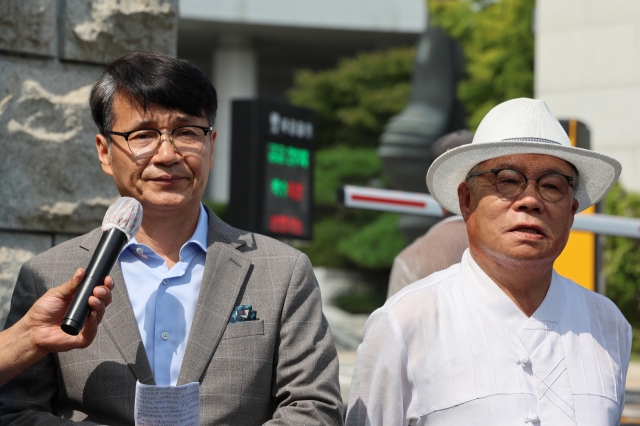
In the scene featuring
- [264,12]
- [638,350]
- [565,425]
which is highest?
[264,12]

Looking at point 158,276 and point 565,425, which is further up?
point 158,276

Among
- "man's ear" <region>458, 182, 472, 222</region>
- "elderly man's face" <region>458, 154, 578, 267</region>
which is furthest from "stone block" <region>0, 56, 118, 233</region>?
"elderly man's face" <region>458, 154, 578, 267</region>

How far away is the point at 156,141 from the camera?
3160 mm

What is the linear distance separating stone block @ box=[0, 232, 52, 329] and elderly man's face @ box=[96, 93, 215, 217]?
4.78 feet

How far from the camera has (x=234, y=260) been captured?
3.18 m

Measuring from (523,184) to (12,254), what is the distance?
2391mm

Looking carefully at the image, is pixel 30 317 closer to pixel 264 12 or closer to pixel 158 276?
pixel 158 276

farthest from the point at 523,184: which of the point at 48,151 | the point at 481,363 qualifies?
the point at 48,151

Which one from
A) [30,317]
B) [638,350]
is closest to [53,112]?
[30,317]

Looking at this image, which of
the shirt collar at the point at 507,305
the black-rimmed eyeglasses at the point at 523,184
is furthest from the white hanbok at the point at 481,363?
the black-rimmed eyeglasses at the point at 523,184

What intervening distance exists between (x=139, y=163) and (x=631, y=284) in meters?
15.3

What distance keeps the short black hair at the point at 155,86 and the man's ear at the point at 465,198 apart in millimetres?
866

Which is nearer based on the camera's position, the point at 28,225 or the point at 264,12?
the point at 28,225

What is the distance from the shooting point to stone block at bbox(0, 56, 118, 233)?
4523 mm
